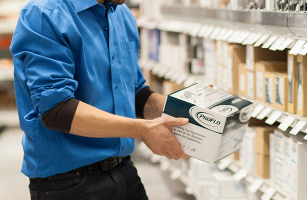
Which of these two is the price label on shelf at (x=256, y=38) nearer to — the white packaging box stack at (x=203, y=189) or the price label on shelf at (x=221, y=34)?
the price label on shelf at (x=221, y=34)

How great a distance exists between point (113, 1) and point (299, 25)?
2.69 feet

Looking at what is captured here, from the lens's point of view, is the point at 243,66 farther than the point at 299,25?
Yes

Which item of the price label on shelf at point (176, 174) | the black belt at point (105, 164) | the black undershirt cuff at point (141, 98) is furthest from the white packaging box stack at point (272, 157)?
the price label on shelf at point (176, 174)

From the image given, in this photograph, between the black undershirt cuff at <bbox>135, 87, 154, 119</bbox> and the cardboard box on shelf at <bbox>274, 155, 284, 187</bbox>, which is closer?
the black undershirt cuff at <bbox>135, 87, 154, 119</bbox>

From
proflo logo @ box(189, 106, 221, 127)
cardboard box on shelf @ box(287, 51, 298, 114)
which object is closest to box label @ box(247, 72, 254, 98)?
cardboard box on shelf @ box(287, 51, 298, 114)

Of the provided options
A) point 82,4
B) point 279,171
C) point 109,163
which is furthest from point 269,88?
point 82,4

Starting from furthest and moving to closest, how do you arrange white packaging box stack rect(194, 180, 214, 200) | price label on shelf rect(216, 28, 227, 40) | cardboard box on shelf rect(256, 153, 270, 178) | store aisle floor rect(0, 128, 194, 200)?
store aisle floor rect(0, 128, 194, 200) → white packaging box stack rect(194, 180, 214, 200) → price label on shelf rect(216, 28, 227, 40) → cardboard box on shelf rect(256, 153, 270, 178)

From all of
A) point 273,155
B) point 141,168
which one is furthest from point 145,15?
point 273,155

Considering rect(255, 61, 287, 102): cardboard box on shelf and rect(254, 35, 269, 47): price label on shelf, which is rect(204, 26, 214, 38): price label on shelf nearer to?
rect(255, 61, 287, 102): cardboard box on shelf

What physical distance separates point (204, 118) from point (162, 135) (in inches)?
6.8

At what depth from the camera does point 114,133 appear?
5.60 feet

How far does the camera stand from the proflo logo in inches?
67.2

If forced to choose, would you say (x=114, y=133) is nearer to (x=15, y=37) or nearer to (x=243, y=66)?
(x=15, y=37)

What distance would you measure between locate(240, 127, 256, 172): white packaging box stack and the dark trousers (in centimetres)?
103
